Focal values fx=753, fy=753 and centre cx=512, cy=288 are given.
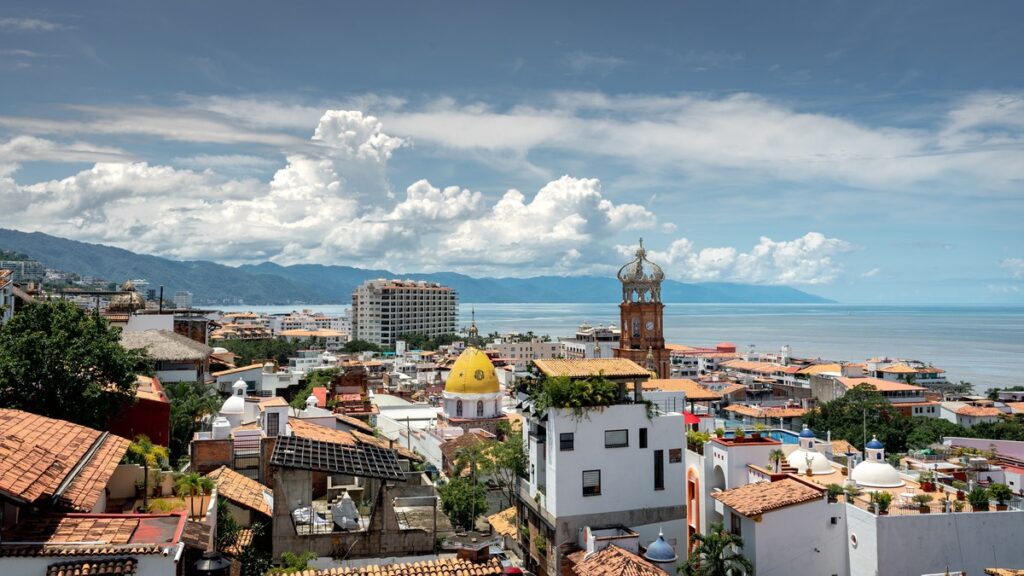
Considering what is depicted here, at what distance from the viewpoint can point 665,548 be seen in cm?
1920

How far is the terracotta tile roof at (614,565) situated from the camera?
58.3 feet

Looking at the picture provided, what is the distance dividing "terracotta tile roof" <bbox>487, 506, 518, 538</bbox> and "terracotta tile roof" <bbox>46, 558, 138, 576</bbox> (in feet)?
60.2

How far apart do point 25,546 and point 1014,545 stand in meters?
21.3

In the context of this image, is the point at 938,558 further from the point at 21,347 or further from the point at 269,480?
the point at 21,347

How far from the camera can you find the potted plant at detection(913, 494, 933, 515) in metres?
18.7

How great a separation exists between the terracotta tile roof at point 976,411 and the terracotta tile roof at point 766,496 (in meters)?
52.9

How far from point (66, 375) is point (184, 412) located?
727cm

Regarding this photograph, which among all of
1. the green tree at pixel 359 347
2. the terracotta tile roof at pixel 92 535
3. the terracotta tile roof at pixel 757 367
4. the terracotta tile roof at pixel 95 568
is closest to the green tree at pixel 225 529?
the terracotta tile roof at pixel 92 535

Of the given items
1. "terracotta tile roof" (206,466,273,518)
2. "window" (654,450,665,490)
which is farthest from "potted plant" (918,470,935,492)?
"terracotta tile roof" (206,466,273,518)

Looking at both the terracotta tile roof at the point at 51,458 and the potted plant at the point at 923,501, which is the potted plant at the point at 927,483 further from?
the terracotta tile roof at the point at 51,458

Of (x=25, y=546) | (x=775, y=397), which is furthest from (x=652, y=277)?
(x=25, y=546)

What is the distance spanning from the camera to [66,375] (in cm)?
1903

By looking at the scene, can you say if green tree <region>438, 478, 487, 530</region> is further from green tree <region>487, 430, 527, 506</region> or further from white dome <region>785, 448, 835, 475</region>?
white dome <region>785, 448, 835, 475</region>

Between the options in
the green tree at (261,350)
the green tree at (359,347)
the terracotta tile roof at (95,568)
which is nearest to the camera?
the terracotta tile roof at (95,568)
